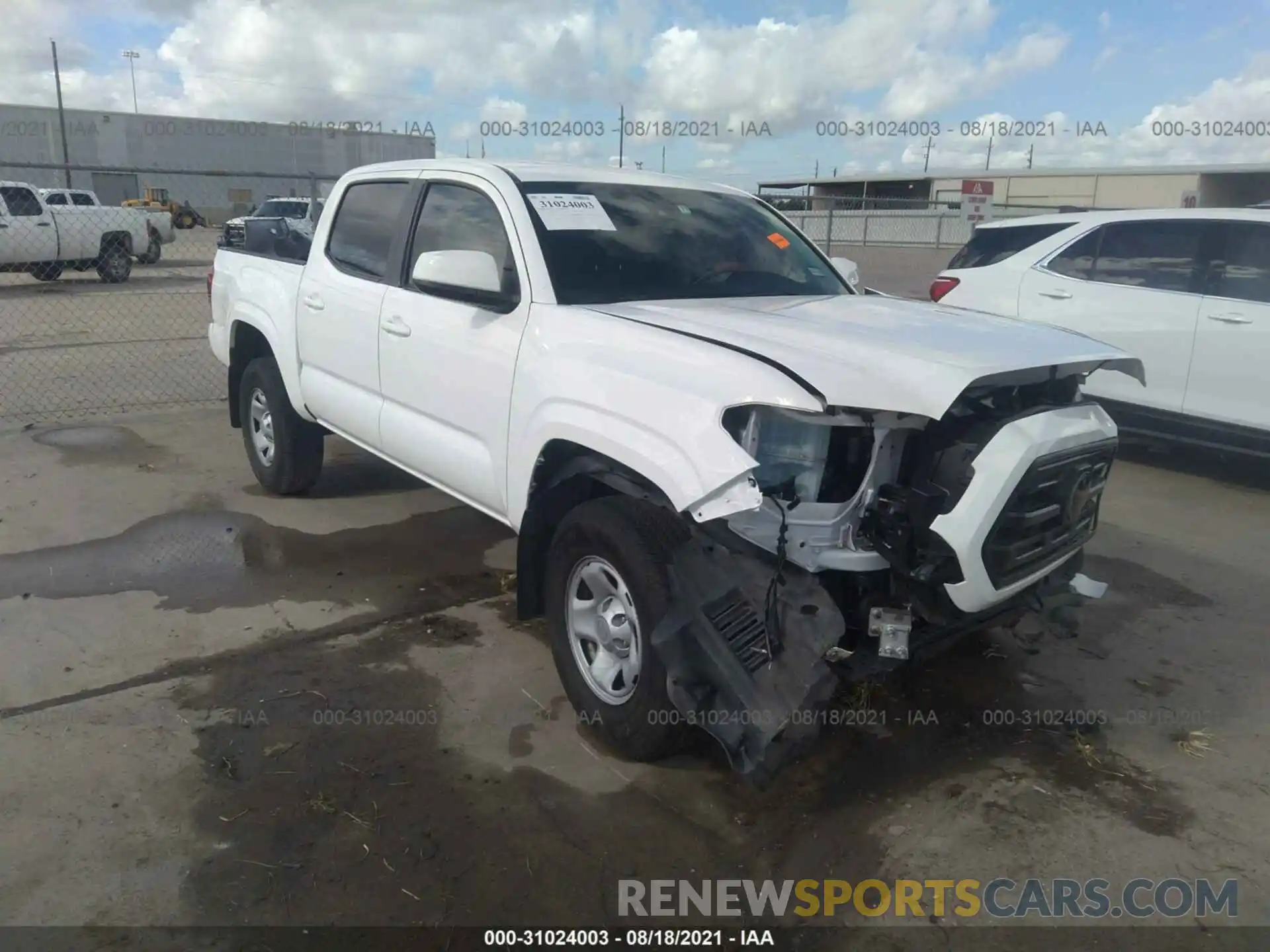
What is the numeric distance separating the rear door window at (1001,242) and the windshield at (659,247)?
3.95 m

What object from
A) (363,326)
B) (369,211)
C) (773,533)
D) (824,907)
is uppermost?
(369,211)

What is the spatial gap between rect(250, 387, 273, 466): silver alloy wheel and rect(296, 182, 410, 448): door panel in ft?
2.59

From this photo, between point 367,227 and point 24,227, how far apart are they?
16.7 meters

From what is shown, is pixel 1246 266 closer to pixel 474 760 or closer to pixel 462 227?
pixel 462 227

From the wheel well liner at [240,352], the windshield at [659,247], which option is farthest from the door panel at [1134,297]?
the wheel well liner at [240,352]

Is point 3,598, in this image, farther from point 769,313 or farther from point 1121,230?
point 1121,230

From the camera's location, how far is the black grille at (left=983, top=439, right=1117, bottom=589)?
116 inches

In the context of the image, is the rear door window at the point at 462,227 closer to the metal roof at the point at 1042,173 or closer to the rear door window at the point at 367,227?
the rear door window at the point at 367,227

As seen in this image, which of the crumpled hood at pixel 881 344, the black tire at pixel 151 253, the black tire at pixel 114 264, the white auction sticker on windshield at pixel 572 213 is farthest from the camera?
the black tire at pixel 151 253

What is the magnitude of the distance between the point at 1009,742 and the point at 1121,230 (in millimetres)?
5194

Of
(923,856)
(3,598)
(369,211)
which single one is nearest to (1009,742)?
(923,856)

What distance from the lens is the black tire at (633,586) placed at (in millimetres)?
3072

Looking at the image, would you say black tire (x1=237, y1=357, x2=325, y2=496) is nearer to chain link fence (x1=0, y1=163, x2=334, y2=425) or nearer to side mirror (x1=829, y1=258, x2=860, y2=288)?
chain link fence (x1=0, y1=163, x2=334, y2=425)

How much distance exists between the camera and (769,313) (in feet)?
11.9
